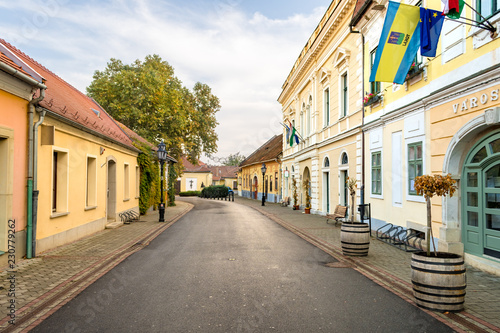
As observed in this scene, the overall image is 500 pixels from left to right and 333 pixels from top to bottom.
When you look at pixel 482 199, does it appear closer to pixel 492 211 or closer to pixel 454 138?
pixel 492 211

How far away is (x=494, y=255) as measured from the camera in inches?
277

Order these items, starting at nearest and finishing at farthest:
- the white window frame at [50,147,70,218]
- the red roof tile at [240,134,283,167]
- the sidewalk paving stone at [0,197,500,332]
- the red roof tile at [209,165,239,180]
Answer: the sidewalk paving stone at [0,197,500,332] < the white window frame at [50,147,70,218] < the red roof tile at [240,134,283,167] < the red roof tile at [209,165,239,180]

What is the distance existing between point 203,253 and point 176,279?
251 centimetres

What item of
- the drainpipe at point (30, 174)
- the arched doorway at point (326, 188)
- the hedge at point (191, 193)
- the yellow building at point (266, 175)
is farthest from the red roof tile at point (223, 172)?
the drainpipe at point (30, 174)

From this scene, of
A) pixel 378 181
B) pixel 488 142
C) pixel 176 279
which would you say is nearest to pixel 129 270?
pixel 176 279

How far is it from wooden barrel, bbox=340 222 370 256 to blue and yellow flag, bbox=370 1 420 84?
369 centimetres

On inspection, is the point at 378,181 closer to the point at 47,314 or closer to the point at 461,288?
the point at 461,288

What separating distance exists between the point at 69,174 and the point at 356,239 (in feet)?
26.6

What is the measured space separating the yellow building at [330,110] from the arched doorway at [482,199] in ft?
21.2

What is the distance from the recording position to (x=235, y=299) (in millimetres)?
5414

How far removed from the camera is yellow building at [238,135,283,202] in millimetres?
34406

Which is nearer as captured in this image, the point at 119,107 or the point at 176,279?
the point at 176,279

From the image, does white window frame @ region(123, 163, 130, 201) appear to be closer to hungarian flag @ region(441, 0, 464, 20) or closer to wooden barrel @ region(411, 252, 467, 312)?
hungarian flag @ region(441, 0, 464, 20)

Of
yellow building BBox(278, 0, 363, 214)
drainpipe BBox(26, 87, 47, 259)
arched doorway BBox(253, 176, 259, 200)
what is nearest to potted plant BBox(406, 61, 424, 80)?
yellow building BBox(278, 0, 363, 214)
